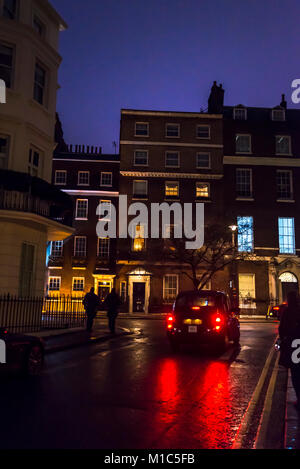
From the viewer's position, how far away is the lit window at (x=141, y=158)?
40.9m

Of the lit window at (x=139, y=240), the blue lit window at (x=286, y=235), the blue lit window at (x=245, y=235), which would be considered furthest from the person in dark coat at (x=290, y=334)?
the blue lit window at (x=286, y=235)

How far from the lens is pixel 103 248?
40.0 m

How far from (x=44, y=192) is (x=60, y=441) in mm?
14055

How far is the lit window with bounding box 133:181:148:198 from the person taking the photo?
132 ft

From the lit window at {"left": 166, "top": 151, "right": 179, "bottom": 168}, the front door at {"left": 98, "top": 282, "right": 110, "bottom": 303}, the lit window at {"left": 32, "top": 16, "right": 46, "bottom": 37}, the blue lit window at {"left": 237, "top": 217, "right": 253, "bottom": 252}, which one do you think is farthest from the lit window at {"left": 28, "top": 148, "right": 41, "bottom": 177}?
the lit window at {"left": 166, "top": 151, "right": 179, "bottom": 168}

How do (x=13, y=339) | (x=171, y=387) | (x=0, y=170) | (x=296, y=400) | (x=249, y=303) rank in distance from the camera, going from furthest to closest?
(x=249, y=303) < (x=0, y=170) < (x=13, y=339) < (x=171, y=387) < (x=296, y=400)

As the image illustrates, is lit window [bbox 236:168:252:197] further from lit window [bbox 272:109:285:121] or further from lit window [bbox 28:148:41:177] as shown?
lit window [bbox 28:148:41:177]

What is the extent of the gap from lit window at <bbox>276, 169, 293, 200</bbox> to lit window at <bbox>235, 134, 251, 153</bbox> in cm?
377

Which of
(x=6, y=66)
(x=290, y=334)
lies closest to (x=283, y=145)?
(x=6, y=66)

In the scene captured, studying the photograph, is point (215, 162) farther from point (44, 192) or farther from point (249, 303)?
point (44, 192)

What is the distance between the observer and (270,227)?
40.0 m

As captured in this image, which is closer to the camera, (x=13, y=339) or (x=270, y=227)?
(x=13, y=339)

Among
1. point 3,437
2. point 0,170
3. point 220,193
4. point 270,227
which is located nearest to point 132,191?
point 220,193

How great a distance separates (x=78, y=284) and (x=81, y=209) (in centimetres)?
704
